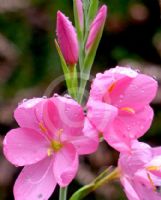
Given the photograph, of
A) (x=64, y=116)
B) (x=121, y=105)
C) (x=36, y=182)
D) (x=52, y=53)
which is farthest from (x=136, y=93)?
(x=52, y=53)

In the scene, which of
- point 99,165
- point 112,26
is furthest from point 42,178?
point 112,26

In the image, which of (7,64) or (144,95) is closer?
(144,95)

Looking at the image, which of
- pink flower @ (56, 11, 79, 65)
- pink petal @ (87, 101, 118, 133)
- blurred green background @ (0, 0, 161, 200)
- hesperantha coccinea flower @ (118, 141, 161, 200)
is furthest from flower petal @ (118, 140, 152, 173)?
blurred green background @ (0, 0, 161, 200)

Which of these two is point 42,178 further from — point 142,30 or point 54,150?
point 142,30

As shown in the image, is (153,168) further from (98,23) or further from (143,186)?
(98,23)

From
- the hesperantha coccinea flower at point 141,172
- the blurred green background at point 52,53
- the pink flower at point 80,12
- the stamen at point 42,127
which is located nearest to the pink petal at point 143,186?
the hesperantha coccinea flower at point 141,172

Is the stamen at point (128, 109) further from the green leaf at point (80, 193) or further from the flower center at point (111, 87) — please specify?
the green leaf at point (80, 193)
